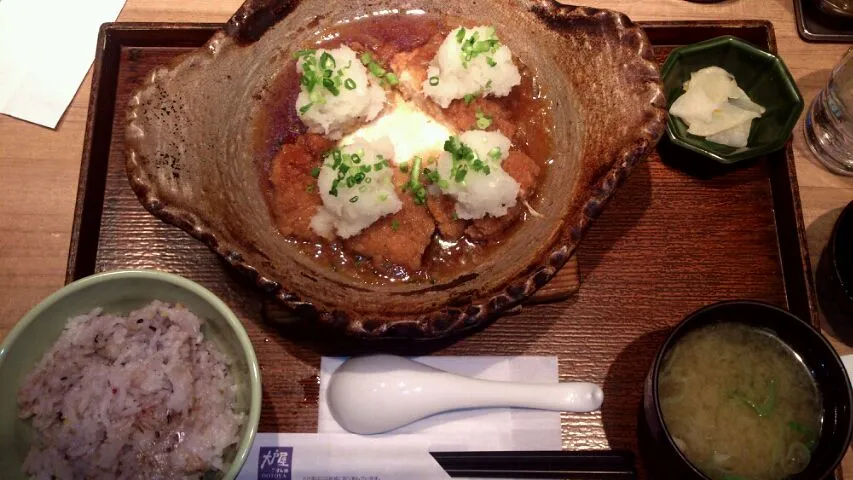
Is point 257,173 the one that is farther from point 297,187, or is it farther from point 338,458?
point 338,458

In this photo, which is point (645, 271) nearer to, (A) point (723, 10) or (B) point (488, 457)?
(B) point (488, 457)

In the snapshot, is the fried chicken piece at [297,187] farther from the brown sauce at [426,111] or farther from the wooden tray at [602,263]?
the wooden tray at [602,263]

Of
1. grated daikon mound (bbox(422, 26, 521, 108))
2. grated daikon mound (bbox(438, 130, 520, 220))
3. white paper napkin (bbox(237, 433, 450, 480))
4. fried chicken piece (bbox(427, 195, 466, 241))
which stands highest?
grated daikon mound (bbox(422, 26, 521, 108))

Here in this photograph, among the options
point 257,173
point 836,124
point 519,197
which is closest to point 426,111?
point 519,197

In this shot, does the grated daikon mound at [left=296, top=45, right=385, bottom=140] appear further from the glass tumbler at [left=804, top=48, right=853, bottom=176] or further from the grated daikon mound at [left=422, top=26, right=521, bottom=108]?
the glass tumbler at [left=804, top=48, right=853, bottom=176]

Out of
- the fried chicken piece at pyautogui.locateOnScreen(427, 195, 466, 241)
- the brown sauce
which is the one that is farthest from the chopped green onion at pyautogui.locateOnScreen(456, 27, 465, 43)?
the fried chicken piece at pyautogui.locateOnScreen(427, 195, 466, 241)

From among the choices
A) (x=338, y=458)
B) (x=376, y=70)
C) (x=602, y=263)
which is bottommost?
(x=338, y=458)
